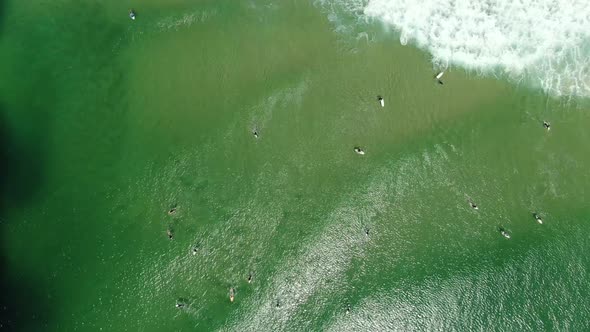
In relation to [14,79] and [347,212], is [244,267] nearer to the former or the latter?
[347,212]

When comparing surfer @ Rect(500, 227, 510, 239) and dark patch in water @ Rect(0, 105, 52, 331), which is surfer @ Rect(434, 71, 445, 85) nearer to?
surfer @ Rect(500, 227, 510, 239)

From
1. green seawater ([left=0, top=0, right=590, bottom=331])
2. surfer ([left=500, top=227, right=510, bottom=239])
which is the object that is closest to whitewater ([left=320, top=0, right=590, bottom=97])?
green seawater ([left=0, top=0, right=590, bottom=331])

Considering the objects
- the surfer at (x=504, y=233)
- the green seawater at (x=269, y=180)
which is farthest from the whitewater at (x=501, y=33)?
the surfer at (x=504, y=233)

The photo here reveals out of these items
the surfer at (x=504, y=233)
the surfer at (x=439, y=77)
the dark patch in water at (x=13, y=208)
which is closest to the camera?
the dark patch in water at (x=13, y=208)

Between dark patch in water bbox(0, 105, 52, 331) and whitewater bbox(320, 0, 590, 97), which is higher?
whitewater bbox(320, 0, 590, 97)

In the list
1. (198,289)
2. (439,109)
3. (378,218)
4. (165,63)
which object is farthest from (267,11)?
(198,289)

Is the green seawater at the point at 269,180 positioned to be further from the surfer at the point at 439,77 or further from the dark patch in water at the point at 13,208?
the surfer at the point at 439,77

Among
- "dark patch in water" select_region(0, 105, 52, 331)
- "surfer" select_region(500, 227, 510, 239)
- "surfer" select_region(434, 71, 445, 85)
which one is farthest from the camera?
"surfer" select_region(434, 71, 445, 85)
